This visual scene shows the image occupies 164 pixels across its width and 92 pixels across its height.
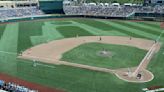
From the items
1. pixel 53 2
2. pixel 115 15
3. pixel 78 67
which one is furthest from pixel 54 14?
pixel 78 67

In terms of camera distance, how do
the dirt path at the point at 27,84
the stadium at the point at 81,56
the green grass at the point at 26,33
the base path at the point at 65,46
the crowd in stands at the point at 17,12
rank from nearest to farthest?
the dirt path at the point at 27,84 < the stadium at the point at 81,56 < the base path at the point at 65,46 < the green grass at the point at 26,33 < the crowd in stands at the point at 17,12

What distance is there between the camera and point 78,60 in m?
41.4

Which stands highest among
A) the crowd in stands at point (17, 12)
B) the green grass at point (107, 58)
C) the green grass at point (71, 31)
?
the crowd in stands at point (17, 12)

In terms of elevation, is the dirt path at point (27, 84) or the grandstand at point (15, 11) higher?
the grandstand at point (15, 11)

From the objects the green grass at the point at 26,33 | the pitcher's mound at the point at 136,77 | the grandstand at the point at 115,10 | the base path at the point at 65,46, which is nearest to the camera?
the pitcher's mound at the point at 136,77

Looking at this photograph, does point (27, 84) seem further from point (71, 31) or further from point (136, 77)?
point (71, 31)

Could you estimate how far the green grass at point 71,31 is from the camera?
63938mm

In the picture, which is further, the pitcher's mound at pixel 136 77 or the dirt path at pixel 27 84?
the pitcher's mound at pixel 136 77

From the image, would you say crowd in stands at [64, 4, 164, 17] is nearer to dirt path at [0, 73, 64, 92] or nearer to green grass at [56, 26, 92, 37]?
green grass at [56, 26, 92, 37]

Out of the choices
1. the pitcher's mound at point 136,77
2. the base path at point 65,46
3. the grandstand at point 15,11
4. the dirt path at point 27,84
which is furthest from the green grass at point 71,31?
the dirt path at point 27,84

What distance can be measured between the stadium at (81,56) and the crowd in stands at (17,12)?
392 mm

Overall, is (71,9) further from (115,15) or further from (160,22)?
(160,22)

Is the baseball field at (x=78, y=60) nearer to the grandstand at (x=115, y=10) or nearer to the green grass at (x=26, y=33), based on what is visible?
the green grass at (x=26, y=33)

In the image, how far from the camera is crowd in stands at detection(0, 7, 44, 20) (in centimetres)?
8584
